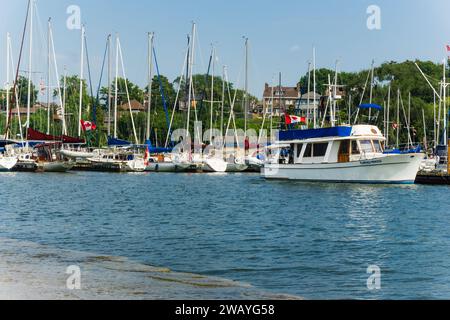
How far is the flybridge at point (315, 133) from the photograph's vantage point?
5681 cm

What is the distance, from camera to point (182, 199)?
49375 millimetres

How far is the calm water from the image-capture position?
21234mm

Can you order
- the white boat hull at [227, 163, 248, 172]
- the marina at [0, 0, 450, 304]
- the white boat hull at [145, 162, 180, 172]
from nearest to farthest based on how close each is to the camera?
the marina at [0, 0, 450, 304] < the white boat hull at [227, 163, 248, 172] < the white boat hull at [145, 162, 180, 172]

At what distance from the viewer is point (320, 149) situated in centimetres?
5925

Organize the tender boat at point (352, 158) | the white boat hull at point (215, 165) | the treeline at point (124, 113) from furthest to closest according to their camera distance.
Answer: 1. the treeline at point (124, 113)
2. the white boat hull at point (215, 165)
3. the tender boat at point (352, 158)

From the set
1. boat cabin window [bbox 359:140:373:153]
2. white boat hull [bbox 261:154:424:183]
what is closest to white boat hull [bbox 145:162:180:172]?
white boat hull [bbox 261:154:424:183]

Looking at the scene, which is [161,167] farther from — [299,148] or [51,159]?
[299,148]

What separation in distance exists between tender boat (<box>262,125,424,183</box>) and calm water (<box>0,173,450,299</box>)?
131 centimetres

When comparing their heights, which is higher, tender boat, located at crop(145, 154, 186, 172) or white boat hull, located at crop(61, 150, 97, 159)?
white boat hull, located at crop(61, 150, 97, 159)

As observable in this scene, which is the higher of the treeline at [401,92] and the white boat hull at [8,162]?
the treeline at [401,92]

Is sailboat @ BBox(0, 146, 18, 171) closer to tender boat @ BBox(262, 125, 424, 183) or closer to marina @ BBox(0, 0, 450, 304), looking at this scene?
marina @ BBox(0, 0, 450, 304)

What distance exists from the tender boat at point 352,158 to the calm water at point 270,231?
131 centimetres

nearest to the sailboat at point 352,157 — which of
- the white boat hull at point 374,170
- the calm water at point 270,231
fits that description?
the white boat hull at point 374,170

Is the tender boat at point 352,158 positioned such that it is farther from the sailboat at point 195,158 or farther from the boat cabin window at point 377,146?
the sailboat at point 195,158
